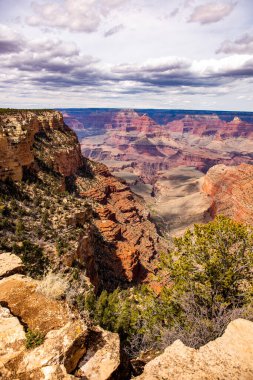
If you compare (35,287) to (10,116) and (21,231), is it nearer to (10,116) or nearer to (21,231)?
(21,231)

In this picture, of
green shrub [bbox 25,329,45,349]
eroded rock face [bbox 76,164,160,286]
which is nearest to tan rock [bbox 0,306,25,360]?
green shrub [bbox 25,329,45,349]

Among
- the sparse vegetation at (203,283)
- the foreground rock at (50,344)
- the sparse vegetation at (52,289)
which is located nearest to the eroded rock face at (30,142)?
the sparse vegetation at (203,283)

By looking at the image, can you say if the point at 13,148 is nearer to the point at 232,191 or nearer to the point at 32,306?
the point at 32,306

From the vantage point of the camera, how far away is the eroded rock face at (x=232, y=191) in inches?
3472

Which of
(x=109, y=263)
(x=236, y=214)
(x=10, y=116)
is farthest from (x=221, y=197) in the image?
(x=10, y=116)

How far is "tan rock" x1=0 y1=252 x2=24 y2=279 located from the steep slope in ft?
44.9

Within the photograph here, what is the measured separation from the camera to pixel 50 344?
29.5 feet

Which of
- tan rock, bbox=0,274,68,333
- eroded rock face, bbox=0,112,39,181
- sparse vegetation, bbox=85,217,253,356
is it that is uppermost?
eroded rock face, bbox=0,112,39,181

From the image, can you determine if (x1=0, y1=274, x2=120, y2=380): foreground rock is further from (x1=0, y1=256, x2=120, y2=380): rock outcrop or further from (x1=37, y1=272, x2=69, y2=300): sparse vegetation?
(x1=37, y1=272, x2=69, y2=300): sparse vegetation

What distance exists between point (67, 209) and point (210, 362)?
3340 centimetres

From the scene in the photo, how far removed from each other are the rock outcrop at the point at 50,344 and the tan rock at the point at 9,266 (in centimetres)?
260

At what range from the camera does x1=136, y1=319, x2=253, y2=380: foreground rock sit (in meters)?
9.13

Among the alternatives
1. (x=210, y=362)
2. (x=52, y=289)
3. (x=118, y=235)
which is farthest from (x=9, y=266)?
(x=118, y=235)

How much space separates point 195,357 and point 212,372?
2.41ft
